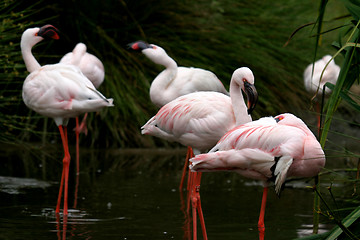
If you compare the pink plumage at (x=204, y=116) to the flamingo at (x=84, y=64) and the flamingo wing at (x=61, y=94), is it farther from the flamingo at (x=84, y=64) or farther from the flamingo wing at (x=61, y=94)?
the flamingo at (x=84, y=64)

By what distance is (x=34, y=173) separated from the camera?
6.95 metres

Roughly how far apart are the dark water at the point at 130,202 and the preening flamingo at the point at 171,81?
956 millimetres

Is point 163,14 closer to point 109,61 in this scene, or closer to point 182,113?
point 109,61

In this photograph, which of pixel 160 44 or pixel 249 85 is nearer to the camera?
pixel 249 85

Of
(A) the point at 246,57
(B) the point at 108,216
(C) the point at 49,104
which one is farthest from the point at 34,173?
(A) the point at 246,57

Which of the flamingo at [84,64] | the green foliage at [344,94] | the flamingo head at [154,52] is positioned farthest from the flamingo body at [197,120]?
the flamingo at [84,64]

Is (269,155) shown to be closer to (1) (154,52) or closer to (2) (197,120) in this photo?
(2) (197,120)

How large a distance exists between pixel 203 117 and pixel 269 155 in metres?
1.15

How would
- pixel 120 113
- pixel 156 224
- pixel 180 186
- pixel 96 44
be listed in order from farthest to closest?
pixel 96 44
pixel 120 113
pixel 180 186
pixel 156 224

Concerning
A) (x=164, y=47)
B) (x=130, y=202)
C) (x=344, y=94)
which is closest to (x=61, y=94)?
(x=130, y=202)

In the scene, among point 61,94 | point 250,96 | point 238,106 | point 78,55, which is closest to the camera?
point 250,96

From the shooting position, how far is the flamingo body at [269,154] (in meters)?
3.68

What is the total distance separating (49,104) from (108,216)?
4.05ft

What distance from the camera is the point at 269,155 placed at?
12.4 feet
